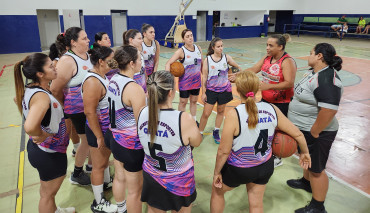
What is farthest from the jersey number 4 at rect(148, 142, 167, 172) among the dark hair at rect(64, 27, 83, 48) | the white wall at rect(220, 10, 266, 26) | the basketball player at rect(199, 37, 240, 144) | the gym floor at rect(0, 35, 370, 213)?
the white wall at rect(220, 10, 266, 26)

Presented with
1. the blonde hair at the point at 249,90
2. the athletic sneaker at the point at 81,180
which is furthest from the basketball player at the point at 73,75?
the blonde hair at the point at 249,90

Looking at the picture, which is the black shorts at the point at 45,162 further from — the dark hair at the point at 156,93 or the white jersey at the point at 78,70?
the dark hair at the point at 156,93

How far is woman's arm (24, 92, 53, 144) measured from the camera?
7.30 feet

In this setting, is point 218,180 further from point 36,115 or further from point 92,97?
point 36,115

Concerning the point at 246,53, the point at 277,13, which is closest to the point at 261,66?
the point at 246,53

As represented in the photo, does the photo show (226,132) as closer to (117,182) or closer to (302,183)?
(117,182)

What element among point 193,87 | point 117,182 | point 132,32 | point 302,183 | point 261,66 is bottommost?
point 302,183

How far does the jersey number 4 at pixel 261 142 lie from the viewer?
2.24 m

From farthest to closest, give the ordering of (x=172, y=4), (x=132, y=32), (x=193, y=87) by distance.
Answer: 1. (x=172, y=4)
2. (x=193, y=87)
3. (x=132, y=32)

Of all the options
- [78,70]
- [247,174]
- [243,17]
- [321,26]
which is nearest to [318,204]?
[247,174]

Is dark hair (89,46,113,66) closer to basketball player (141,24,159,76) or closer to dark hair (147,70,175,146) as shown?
dark hair (147,70,175,146)

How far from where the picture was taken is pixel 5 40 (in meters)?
15.0

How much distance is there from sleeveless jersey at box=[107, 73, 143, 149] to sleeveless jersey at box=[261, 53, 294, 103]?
2.17m

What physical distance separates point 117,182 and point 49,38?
17.0 metres
